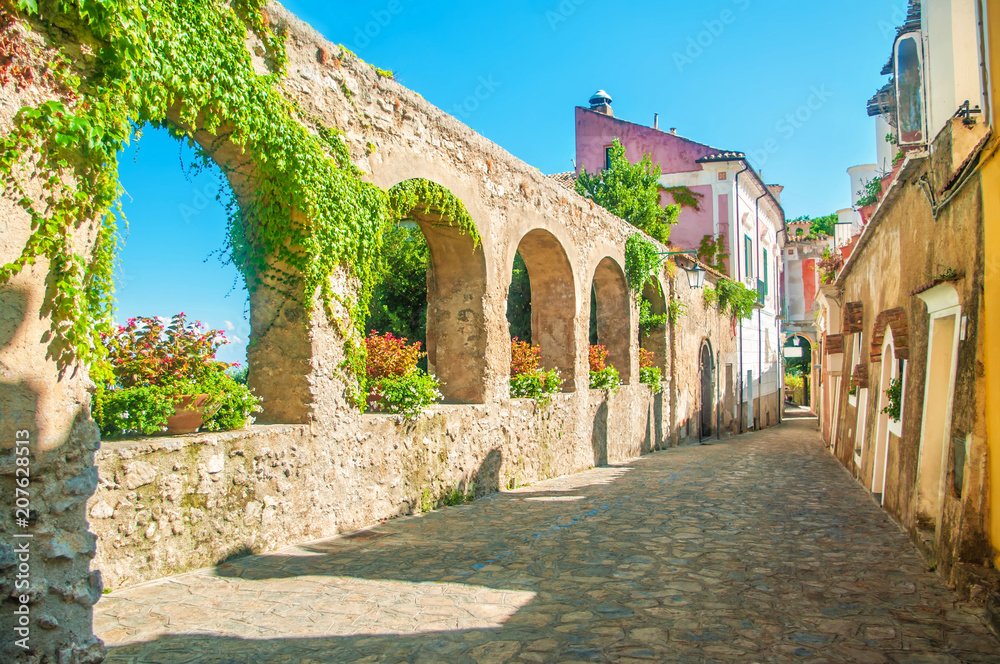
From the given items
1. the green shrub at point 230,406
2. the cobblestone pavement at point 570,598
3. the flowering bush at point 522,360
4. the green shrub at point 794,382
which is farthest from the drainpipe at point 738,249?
the green shrub at point 794,382

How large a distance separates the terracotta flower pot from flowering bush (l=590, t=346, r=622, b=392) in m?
7.48

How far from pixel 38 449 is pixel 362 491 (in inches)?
121

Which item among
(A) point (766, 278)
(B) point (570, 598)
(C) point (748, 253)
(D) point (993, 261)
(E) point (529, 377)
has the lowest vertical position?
(B) point (570, 598)

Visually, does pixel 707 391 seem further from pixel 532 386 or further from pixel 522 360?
pixel 532 386

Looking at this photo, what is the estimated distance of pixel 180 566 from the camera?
427 cm

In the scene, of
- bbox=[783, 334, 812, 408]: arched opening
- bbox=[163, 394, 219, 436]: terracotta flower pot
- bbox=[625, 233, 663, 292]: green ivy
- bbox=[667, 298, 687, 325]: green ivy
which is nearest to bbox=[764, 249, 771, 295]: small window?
bbox=[667, 298, 687, 325]: green ivy

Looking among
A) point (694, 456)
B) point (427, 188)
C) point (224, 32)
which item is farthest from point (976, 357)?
A: point (694, 456)

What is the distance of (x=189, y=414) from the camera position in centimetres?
441

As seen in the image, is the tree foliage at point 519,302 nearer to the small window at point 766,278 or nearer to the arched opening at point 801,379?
the small window at point 766,278

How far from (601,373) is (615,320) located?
150cm

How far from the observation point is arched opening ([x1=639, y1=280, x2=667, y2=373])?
13836 mm

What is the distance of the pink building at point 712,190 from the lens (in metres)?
19.3

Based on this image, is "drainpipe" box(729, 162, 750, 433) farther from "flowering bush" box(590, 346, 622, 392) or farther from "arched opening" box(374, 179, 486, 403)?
"arched opening" box(374, 179, 486, 403)

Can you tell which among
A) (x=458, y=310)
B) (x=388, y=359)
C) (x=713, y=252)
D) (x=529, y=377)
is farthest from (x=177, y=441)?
(x=713, y=252)
